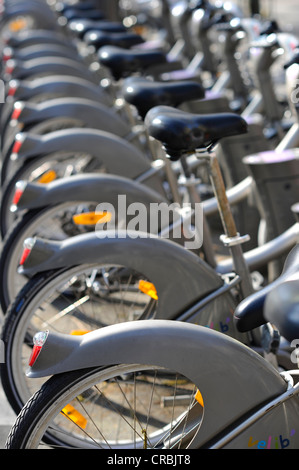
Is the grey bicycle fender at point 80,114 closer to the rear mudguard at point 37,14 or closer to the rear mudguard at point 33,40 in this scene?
the rear mudguard at point 33,40

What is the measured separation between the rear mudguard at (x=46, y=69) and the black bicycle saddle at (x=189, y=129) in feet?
10.4

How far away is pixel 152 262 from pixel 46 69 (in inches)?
132

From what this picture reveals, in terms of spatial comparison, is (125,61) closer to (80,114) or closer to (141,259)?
(80,114)

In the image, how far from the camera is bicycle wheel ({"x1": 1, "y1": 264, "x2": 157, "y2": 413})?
2.69 m

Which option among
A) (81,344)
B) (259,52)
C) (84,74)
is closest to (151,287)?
(81,344)

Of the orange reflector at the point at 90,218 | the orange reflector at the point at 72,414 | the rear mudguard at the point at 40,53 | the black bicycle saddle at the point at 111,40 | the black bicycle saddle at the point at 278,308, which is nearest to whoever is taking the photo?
the black bicycle saddle at the point at 278,308

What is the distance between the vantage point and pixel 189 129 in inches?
98.2

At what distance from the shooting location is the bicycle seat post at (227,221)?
2541 mm

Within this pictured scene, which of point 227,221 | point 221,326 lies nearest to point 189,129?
point 227,221

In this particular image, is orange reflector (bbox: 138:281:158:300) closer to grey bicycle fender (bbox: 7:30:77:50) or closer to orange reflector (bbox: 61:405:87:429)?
orange reflector (bbox: 61:405:87:429)

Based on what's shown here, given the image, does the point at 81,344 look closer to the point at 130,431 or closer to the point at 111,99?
the point at 130,431

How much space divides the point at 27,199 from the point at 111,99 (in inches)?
79.1

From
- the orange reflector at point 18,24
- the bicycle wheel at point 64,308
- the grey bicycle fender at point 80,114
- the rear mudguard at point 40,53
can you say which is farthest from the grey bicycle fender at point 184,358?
the orange reflector at point 18,24

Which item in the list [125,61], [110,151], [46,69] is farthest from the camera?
[46,69]
